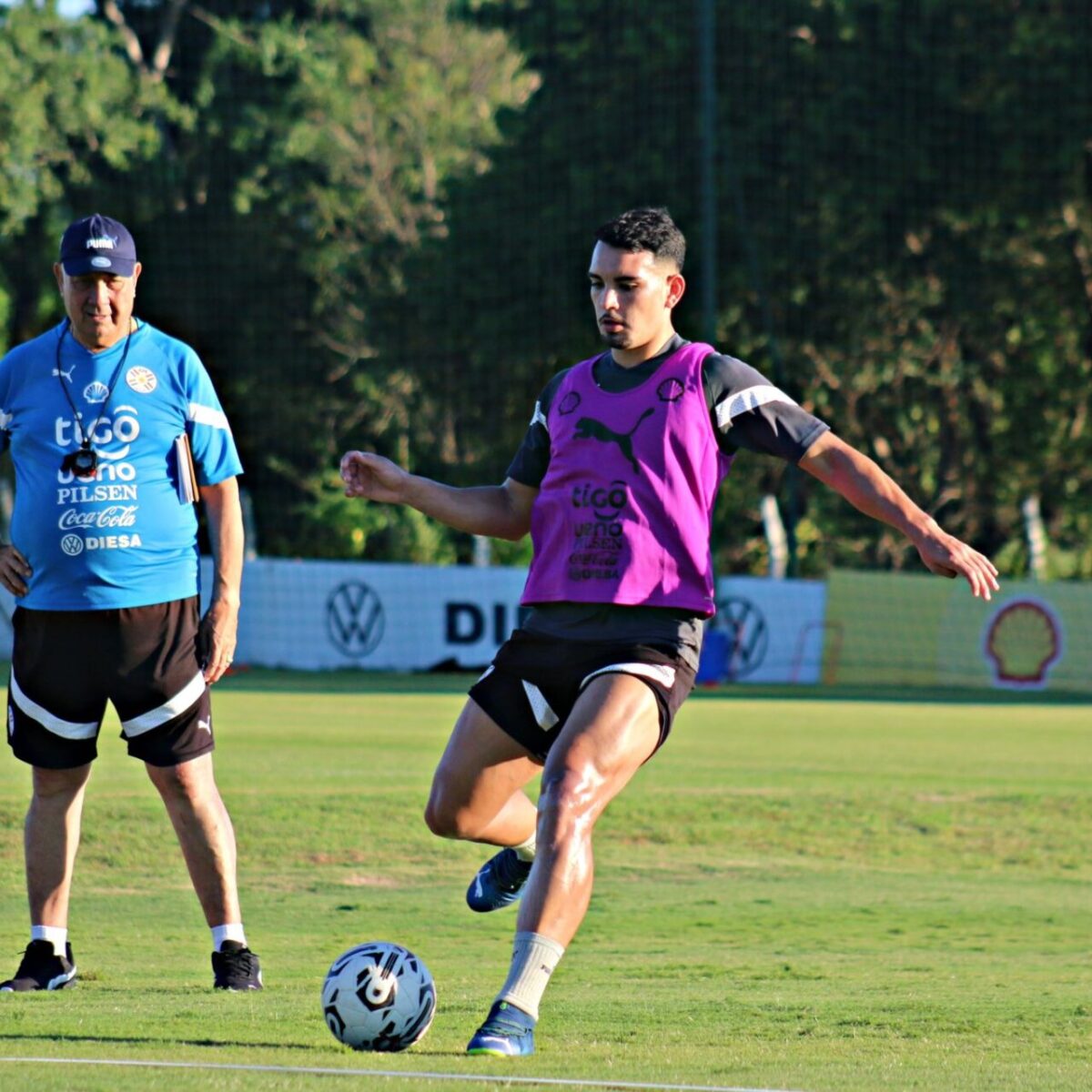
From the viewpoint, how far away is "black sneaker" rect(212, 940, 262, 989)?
6871 millimetres

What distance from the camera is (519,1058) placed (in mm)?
5406

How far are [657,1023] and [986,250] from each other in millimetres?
38563

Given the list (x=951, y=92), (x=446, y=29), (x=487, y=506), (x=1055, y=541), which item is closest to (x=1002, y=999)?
(x=487, y=506)

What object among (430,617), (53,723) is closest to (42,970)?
(53,723)

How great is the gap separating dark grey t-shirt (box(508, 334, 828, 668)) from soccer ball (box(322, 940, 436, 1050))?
1.08 m

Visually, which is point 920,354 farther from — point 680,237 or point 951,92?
point 680,237

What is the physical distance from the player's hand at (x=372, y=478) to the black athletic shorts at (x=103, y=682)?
0.77m

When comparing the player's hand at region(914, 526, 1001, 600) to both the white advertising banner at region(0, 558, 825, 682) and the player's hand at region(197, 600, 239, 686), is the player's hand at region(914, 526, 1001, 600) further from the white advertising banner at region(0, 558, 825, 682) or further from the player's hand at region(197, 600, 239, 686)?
the white advertising banner at region(0, 558, 825, 682)

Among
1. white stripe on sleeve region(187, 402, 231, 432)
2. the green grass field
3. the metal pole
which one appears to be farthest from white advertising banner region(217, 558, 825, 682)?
white stripe on sleeve region(187, 402, 231, 432)

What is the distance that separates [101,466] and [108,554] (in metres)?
0.28

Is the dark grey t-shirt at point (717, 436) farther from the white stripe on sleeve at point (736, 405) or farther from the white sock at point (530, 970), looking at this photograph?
the white sock at point (530, 970)

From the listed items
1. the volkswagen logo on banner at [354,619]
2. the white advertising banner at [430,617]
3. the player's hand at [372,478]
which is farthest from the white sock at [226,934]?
the volkswagen logo on banner at [354,619]

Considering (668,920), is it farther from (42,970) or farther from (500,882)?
(42,970)

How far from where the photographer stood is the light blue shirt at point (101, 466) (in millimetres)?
6625
